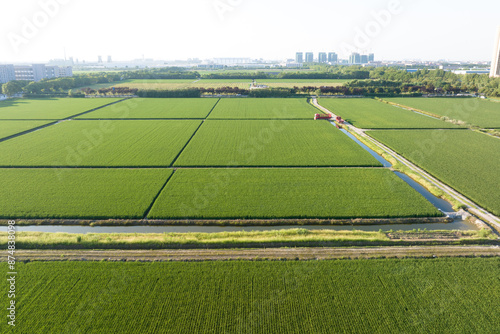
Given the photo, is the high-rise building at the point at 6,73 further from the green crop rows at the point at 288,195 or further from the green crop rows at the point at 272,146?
the green crop rows at the point at 288,195

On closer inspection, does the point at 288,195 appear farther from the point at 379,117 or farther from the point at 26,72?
the point at 26,72

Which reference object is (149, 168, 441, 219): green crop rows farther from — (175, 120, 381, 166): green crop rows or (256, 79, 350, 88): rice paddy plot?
(256, 79, 350, 88): rice paddy plot

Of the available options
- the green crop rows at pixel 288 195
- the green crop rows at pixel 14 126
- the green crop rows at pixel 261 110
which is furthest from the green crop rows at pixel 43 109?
the green crop rows at pixel 288 195

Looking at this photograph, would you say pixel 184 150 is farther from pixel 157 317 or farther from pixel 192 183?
pixel 157 317

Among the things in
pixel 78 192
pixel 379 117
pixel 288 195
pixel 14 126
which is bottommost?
pixel 288 195

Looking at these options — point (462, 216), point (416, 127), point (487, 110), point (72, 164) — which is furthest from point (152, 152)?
point (487, 110)

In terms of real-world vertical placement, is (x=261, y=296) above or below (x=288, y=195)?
below

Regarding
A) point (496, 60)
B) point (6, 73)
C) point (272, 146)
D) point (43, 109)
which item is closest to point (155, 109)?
point (43, 109)
